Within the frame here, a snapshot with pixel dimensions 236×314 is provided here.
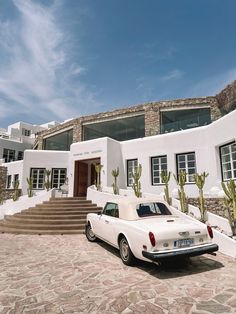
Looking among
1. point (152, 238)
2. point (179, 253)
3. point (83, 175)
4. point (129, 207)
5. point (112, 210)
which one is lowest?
point (179, 253)

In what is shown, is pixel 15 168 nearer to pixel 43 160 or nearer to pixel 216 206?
pixel 43 160

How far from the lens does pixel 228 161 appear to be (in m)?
11.1

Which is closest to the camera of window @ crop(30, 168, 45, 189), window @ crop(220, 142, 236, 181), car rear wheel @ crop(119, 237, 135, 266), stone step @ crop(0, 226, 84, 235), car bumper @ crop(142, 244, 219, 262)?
car bumper @ crop(142, 244, 219, 262)

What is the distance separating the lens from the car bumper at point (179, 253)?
456 centimetres

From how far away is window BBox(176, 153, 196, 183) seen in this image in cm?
1305

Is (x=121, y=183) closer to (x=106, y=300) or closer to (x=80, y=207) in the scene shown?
(x=80, y=207)

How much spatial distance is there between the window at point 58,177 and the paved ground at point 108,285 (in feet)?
39.8

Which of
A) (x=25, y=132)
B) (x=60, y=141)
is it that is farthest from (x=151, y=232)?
(x=25, y=132)

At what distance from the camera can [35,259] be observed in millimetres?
6273

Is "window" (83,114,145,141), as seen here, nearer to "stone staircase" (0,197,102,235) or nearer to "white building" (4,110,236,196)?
"white building" (4,110,236,196)

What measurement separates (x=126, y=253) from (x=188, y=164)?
29.0 ft

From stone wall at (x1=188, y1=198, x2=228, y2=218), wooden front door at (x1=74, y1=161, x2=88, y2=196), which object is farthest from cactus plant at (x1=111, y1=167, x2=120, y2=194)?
stone wall at (x1=188, y1=198, x2=228, y2=218)

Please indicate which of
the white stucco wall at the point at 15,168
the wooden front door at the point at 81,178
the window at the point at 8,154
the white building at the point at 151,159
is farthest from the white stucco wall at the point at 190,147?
Answer: the window at the point at 8,154

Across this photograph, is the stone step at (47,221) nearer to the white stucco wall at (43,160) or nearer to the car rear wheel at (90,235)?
the car rear wheel at (90,235)
